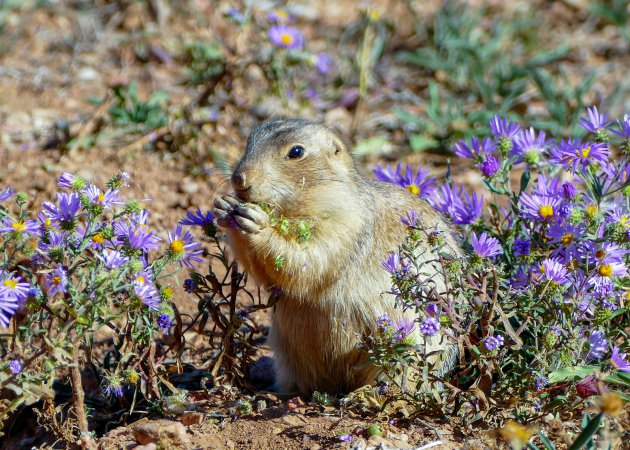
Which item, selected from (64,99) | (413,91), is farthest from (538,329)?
(64,99)

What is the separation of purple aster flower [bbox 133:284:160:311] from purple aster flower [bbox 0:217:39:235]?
18.4 inches

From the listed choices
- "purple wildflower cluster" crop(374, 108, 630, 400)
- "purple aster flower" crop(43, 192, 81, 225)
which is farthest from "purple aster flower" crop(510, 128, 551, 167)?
"purple aster flower" crop(43, 192, 81, 225)

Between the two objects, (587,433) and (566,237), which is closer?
(587,433)

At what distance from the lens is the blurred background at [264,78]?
21.5ft

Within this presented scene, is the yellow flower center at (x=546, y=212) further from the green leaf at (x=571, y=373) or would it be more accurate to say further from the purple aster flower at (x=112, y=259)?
the purple aster flower at (x=112, y=259)

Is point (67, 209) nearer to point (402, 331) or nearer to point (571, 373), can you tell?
point (402, 331)

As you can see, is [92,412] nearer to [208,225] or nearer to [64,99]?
[208,225]

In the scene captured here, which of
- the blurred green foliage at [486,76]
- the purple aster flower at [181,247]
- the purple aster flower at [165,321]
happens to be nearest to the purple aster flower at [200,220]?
the purple aster flower at [181,247]

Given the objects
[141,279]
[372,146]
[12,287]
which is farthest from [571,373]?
[372,146]

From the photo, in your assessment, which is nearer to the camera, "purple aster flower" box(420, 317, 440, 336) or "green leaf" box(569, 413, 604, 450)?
"green leaf" box(569, 413, 604, 450)

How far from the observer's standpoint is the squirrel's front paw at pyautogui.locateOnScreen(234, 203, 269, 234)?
4.02 m

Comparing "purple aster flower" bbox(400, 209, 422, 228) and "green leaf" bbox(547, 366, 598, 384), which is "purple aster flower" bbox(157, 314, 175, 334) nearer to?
"purple aster flower" bbox(400, 209, 422, 228)

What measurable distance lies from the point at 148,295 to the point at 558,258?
175cm

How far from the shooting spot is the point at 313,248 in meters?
4.16
